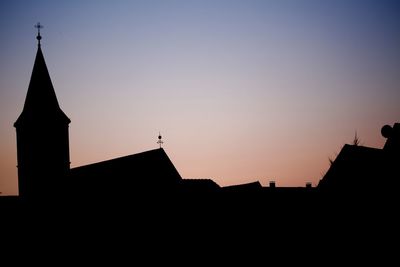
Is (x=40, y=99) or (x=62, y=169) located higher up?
(x=40, y=99)

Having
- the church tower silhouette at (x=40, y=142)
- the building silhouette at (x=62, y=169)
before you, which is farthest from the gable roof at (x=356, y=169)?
the church tower silhouette at (x=40, y=142)

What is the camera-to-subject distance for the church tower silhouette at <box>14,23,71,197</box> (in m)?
31.0

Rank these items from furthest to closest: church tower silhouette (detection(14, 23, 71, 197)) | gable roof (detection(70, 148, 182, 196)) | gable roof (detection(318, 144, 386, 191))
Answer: gable roof (detection(70, 148, 182, 196)) → church tower silhouette (detection(14, 23, 71, 197)) → gable roof (detection(318, 144, 386, 191))

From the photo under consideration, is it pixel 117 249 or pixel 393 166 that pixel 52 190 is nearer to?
pixel 117 249

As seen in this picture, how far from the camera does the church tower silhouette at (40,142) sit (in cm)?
3095

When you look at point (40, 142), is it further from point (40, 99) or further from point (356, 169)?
point (356, 169)

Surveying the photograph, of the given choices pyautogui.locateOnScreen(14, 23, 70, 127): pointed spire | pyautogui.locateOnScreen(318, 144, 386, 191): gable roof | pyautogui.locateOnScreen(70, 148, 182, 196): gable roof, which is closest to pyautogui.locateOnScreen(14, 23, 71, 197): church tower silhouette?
pyautogui.locateOnScreen(14, 23, 70, 127): pointed spire

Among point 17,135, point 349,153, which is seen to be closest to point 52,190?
point 17,135

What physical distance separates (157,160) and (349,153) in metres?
15.0

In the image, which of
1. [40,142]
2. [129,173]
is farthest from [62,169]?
[129,173]

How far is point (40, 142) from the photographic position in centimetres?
3083

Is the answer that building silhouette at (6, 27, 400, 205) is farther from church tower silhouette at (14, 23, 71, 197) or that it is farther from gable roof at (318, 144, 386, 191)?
gable roof at (318, 144, 386, 191)

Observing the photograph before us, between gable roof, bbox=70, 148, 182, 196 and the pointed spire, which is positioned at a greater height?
the pointed spire

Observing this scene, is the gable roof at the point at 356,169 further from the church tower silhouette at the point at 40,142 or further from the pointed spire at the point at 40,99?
the pointed spire at the point at 40,99
